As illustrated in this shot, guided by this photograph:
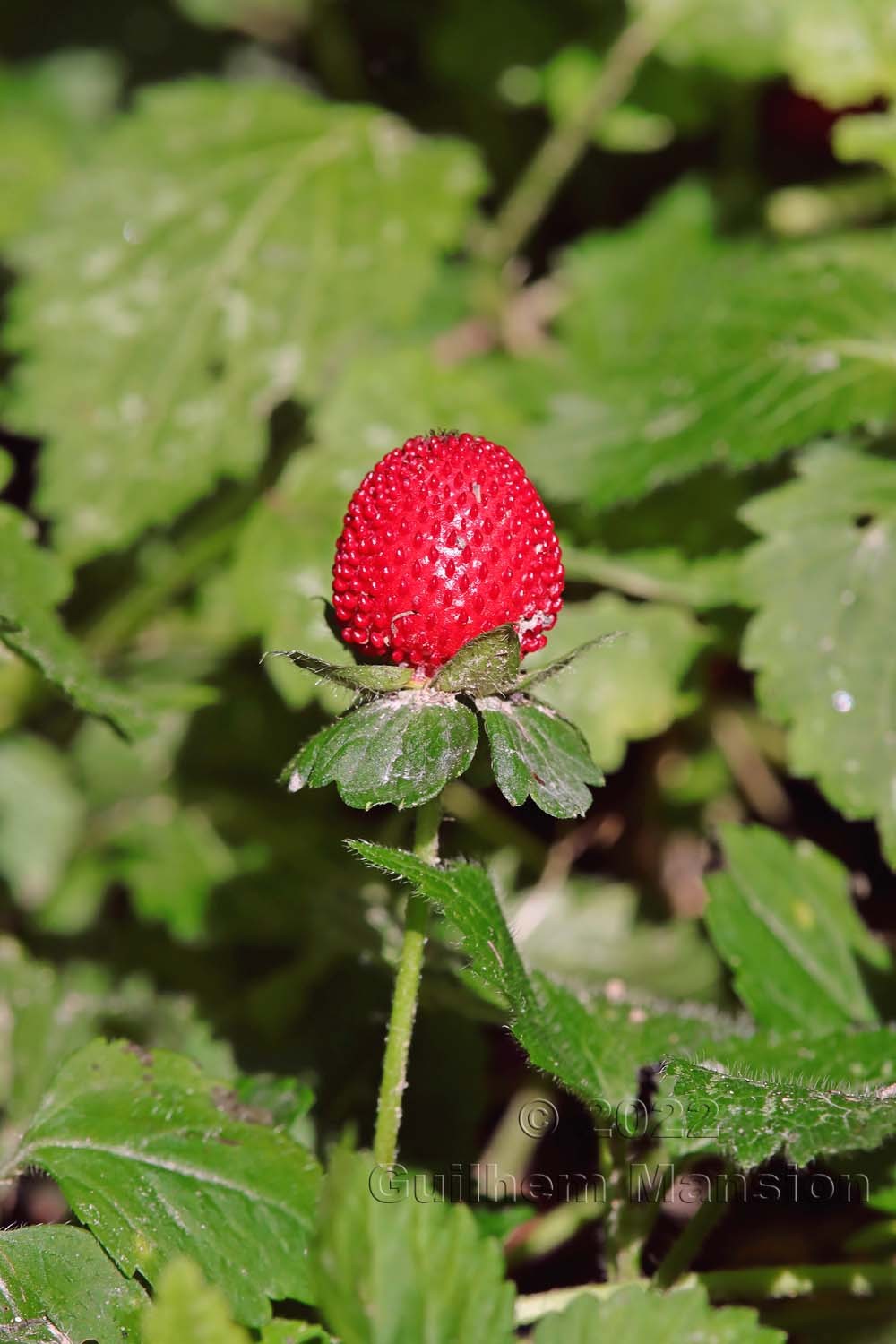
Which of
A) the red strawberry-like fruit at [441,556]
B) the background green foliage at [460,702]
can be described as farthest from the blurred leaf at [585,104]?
the red strawberry-like fruit at [441,556]

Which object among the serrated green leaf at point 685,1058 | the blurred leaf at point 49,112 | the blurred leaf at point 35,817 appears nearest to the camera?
the serrated green leaf at point 685,1058

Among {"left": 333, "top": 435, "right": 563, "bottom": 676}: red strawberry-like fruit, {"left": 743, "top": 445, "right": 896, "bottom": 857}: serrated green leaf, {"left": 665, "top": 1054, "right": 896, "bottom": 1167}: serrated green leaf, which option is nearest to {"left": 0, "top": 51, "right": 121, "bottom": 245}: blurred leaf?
{"left": 743, "top": 445, "right": 896, "bottom": 857}: serrated green leaf

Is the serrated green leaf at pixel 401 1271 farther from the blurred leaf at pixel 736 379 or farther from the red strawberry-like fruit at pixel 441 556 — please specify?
the blurred leaf at pixel 736 379

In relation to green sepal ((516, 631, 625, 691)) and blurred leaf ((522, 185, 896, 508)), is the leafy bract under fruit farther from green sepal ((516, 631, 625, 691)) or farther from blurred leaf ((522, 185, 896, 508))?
blurred leaf ((522, 185, 896, 508))

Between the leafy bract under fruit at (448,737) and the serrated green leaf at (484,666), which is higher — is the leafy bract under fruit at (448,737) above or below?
below

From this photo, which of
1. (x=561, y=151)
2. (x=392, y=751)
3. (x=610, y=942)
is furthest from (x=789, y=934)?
(x=561, y=151)

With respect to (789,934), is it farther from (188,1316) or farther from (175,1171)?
(188,1316)

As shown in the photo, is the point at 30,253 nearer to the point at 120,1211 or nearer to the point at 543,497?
the point at 543,497
